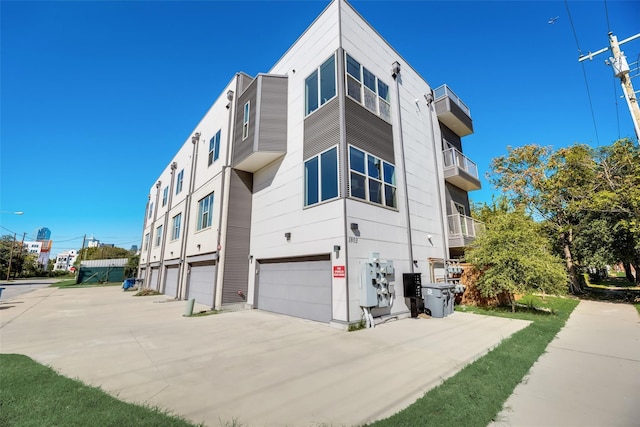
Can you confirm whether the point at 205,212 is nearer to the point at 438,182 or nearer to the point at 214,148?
the point at 214,148

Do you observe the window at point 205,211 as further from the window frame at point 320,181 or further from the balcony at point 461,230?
the balcony at point 461,230

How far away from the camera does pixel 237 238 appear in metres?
12.2

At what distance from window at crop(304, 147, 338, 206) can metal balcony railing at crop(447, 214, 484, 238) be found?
8.31m

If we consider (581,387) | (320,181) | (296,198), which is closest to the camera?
(581,387)

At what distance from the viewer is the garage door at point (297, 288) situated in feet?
28.1

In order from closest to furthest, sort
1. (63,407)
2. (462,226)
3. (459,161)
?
(63,407)
(462,226)
(459,161)

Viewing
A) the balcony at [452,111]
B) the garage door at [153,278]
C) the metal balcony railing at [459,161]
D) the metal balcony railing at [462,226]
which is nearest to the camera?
the metal balcony railing at [462,226]

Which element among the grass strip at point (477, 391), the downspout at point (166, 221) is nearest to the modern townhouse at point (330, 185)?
the grass strip at point (477, 391)

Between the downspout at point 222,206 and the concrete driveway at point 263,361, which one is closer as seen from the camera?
the concrete driveway at point 263,361

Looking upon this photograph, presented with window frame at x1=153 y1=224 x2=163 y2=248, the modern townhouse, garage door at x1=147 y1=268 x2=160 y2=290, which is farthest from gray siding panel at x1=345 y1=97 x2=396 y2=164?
window frame at x1=153 y1=224 x2=163 y2=248

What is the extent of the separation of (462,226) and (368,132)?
8314mm

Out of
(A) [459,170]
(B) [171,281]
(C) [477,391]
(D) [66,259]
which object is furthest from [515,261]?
(D) [66,259]

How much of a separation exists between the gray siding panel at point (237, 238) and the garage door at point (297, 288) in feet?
3.29

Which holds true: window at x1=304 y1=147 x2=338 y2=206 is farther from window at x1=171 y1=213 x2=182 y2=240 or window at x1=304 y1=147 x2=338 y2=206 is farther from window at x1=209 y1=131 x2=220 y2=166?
window at x1=171 y1=213 x2=182 y2=240
